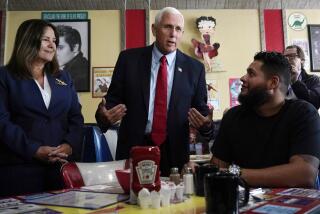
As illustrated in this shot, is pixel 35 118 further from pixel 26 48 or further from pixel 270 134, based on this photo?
pixel 270 134

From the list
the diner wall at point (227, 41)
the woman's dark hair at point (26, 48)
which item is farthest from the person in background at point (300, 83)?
the woman's dark hair at point (26, 48)

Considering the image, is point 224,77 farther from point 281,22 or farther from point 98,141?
point 98,141

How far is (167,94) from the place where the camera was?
217 cm

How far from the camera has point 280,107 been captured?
71.0 inches

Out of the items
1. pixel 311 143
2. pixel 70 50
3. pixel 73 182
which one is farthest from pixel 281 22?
pixel 73 182

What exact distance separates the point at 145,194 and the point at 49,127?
106 cm

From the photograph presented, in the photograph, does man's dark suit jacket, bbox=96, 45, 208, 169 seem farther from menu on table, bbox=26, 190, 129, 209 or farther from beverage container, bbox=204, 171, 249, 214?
beverage container, bbox=204, 171, 249, 214

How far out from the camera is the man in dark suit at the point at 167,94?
211 centimetres

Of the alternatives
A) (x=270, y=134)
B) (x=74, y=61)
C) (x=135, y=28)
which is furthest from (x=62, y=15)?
(x=270, y=134)

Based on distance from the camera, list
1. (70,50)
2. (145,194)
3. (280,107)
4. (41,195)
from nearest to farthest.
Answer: (145,194) < (41,195) < (280,107) < (70,50)

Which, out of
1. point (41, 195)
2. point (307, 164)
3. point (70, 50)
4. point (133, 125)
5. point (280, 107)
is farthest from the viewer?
point (70, 50)

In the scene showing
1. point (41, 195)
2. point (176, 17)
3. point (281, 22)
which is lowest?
point (41, 195)

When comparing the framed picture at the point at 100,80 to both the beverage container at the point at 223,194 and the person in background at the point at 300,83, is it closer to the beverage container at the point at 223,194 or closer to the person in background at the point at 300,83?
the person in background at the point at 300,83

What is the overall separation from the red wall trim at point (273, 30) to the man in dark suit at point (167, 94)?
2.75 metres
